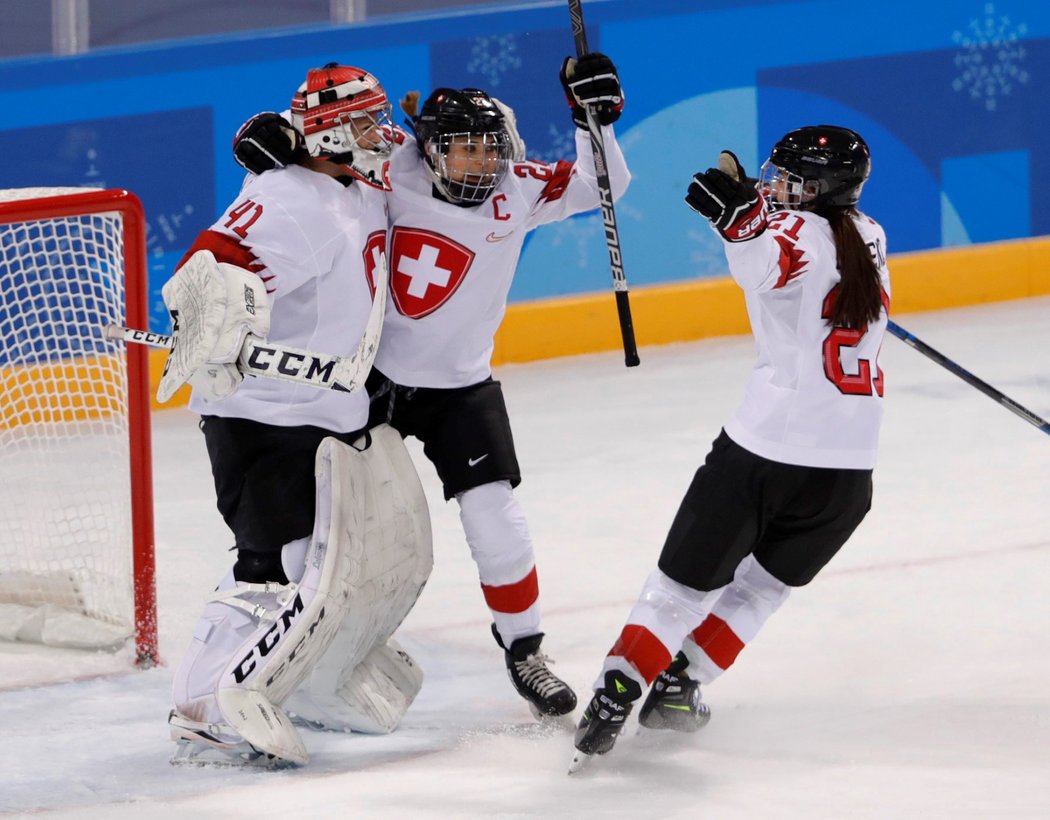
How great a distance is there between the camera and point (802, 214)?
10.4 feet

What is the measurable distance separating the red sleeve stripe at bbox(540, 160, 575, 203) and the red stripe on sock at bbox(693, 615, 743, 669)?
0.77m

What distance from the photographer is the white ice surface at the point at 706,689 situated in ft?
10.2

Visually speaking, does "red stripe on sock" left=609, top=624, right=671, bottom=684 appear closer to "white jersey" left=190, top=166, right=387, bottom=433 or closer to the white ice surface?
the white ice surface

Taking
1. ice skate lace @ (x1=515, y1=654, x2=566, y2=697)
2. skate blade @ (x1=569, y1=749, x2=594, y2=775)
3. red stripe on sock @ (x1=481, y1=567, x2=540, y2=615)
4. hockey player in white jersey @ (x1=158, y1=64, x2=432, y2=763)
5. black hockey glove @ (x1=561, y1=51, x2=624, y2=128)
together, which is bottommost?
skate blade @ (x1=569, y1=749, x2=594, y2=775)

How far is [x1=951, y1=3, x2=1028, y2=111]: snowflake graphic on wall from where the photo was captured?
23.2 feet

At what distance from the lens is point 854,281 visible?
313cm

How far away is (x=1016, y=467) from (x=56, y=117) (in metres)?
2.80

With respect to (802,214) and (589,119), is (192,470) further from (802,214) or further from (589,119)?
(802,214)

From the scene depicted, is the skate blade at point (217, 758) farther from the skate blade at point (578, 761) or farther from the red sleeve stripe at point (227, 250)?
the red sleeve stripe at point (227, 250)

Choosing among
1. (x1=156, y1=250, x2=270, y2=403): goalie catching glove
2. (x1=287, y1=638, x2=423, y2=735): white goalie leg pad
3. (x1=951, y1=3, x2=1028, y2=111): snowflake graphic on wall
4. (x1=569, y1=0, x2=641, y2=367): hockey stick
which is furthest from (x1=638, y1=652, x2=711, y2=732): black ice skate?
(x1=951, y1=3, x2=1028, y2=111): snowflake graphic on wall

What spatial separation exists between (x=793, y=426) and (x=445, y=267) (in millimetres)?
652

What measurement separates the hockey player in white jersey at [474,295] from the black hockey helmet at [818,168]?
33 centimetres

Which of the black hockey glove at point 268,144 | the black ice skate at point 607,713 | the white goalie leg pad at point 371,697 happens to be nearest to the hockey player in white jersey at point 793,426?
the black ice skate at point 607,713

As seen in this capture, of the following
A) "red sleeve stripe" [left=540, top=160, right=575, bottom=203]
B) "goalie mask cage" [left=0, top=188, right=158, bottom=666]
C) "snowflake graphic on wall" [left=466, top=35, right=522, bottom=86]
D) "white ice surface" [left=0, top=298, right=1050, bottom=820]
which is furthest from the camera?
"snowflake graphic on wall" [left=466, top=35, right=522, bottom=86]
